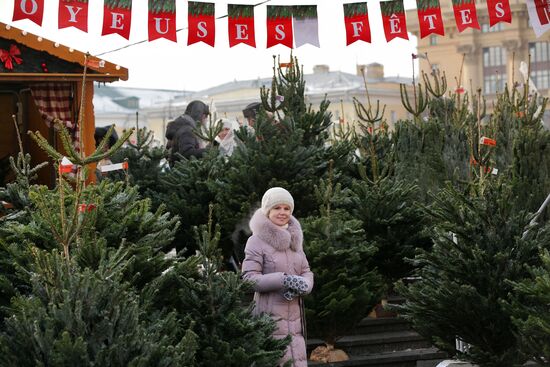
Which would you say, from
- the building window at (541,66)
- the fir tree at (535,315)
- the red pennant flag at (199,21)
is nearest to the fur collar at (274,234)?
the fir tree at (535,315)

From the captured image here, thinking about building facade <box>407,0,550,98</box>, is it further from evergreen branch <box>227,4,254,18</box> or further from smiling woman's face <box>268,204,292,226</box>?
smiling woman's face <box>268,204,292,226</box>

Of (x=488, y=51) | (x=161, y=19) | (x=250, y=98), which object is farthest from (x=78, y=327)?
(x=488, y=51)

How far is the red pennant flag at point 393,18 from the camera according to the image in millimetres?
15188

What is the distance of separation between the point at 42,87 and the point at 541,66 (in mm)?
88259

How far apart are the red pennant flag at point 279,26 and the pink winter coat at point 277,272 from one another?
230 inches

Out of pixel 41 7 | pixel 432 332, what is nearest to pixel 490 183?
pixel 432 332

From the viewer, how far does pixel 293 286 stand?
9.30 m

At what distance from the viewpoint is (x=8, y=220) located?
9.52 meters

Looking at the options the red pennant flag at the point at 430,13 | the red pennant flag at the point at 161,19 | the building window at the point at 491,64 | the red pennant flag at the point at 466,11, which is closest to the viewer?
the red pennant flag at the point at 161,19

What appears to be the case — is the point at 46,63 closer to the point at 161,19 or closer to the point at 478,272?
the point at 161,19

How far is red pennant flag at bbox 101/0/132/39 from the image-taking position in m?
13.8

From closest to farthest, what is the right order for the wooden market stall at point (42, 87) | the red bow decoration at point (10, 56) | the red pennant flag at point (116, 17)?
1. the red pennant flag at point (116, 17)
2. the red bow decoration at point (10, 56)
3. the wooden market stall at point (42, 87)

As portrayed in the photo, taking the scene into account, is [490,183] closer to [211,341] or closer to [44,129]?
[211,341]

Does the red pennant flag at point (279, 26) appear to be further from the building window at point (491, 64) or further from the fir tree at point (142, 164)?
the building window at point (491, 64)
